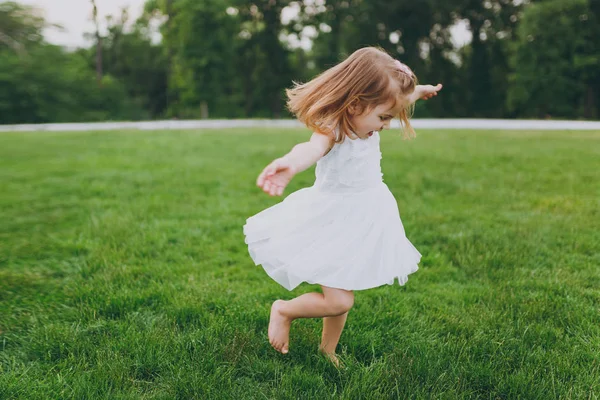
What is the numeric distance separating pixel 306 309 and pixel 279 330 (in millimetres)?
201

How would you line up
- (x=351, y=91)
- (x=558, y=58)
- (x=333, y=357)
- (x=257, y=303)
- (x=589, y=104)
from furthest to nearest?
(x=589, y=104), (x=558, y=58), (x=257, y=303), (x=333, y=357), (x=351, y=91)

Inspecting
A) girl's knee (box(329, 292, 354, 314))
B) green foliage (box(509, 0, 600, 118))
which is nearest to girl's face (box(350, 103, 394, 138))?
girl's knee (box(329, 292, 354, 314))

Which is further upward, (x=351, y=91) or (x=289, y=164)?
(x=351, y=91)

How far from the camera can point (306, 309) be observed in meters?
2.30

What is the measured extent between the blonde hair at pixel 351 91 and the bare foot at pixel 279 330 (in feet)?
2.88

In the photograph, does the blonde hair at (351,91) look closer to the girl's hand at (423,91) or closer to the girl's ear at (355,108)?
the girl's ear at (355,108)

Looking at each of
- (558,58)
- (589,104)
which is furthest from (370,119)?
(589,104)

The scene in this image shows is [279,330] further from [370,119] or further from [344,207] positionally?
[370,119]

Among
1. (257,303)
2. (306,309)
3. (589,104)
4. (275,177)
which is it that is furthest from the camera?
(589,104)

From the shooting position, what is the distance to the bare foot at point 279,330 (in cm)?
239

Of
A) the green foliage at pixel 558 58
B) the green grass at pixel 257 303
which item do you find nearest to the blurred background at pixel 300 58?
the green foliage at pixel 558 58

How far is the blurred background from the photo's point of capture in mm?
28797

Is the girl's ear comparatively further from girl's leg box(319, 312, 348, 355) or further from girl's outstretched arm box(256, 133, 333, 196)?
girl's leg box(319, 312, 348, 355)

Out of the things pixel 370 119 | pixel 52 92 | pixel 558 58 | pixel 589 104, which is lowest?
pixel 370 119
